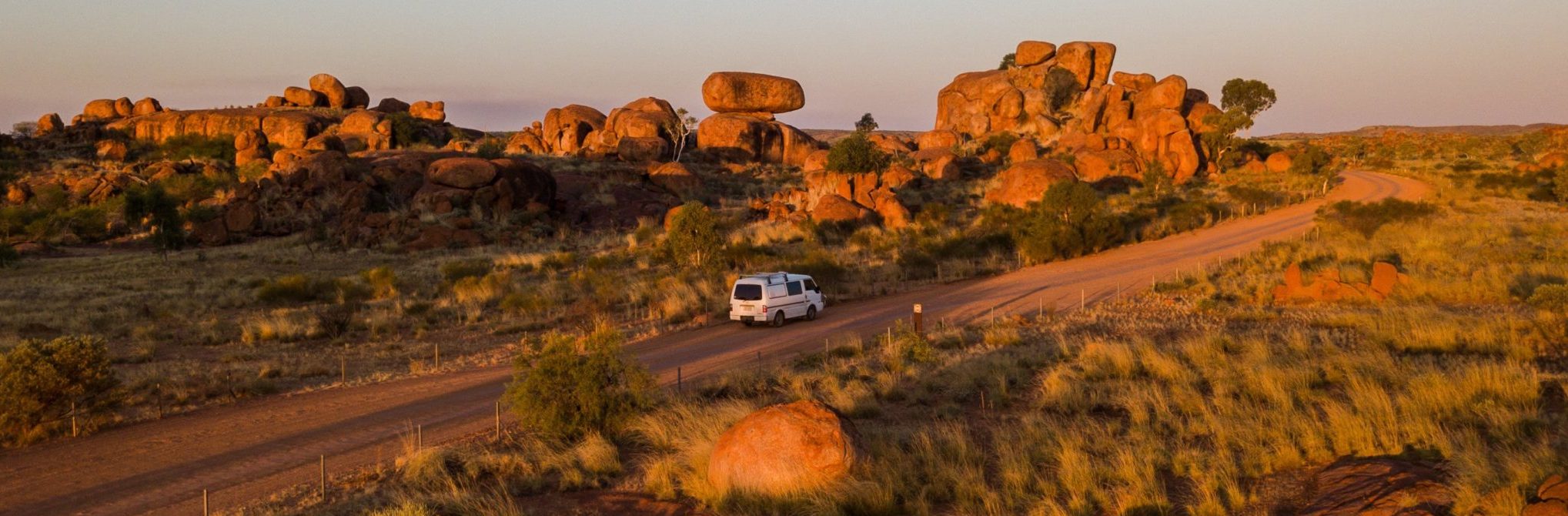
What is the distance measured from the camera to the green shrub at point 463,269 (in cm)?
3188

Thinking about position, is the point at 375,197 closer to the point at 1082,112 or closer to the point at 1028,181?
the point at 1028,181

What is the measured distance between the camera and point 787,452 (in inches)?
363

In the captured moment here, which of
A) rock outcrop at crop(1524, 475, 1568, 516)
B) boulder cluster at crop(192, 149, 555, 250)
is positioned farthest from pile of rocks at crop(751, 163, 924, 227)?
rock outcrop at crop(1524, 475, 1568, 516)

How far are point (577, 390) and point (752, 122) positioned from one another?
60329 millimetres

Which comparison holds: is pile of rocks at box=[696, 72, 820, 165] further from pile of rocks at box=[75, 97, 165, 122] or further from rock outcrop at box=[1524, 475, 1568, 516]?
rock outcrop at box=[1524, 475, 1568, 516]

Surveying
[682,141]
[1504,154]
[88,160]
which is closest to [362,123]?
[88,160]

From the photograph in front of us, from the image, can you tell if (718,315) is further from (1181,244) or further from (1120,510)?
(1181,244)

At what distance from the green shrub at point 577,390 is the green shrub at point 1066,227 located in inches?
969

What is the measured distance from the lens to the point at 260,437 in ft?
42.0

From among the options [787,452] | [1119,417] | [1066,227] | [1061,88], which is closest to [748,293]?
[1119,417]

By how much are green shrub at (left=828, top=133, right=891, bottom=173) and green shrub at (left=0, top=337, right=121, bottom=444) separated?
40632 millimetres

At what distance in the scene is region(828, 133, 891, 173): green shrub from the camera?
2046 inches

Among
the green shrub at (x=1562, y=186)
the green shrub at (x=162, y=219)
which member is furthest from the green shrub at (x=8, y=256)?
the green shrub at (x=1562, y=186)

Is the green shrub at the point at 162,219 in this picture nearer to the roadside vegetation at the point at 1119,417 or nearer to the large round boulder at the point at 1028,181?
the roadside vegetation at the point at 1119,417
